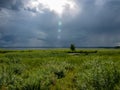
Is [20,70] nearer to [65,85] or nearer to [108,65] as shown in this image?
[65,85]

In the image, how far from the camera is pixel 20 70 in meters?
21.8

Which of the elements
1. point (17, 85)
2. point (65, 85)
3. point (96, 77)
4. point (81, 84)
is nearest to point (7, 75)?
point (17, 85)

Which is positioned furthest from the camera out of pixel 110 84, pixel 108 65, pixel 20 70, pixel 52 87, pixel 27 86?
pixel 20 70

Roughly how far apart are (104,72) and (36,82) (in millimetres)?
3920

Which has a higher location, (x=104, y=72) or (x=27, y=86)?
(x=104, y=72)

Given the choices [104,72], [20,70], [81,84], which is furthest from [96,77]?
[20,70]

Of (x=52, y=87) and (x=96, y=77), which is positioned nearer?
(x=96, y=77)

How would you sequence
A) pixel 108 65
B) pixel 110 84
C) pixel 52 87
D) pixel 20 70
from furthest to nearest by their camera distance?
pixel 20 70 → pixel 52 87 → pixel 108 65 → pixel 110 84

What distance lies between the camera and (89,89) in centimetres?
1085

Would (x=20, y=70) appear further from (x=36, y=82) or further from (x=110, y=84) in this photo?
(x=110, y=84)

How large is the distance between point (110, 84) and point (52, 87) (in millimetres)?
4997

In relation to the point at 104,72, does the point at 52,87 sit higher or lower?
lower

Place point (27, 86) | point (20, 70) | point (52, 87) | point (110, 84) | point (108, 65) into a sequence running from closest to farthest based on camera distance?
point (110, 84) → point (108, 65) → point (27, 86) → point (52, 87) → point (20, 70)

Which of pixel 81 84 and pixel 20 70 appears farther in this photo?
pixel 20 70
